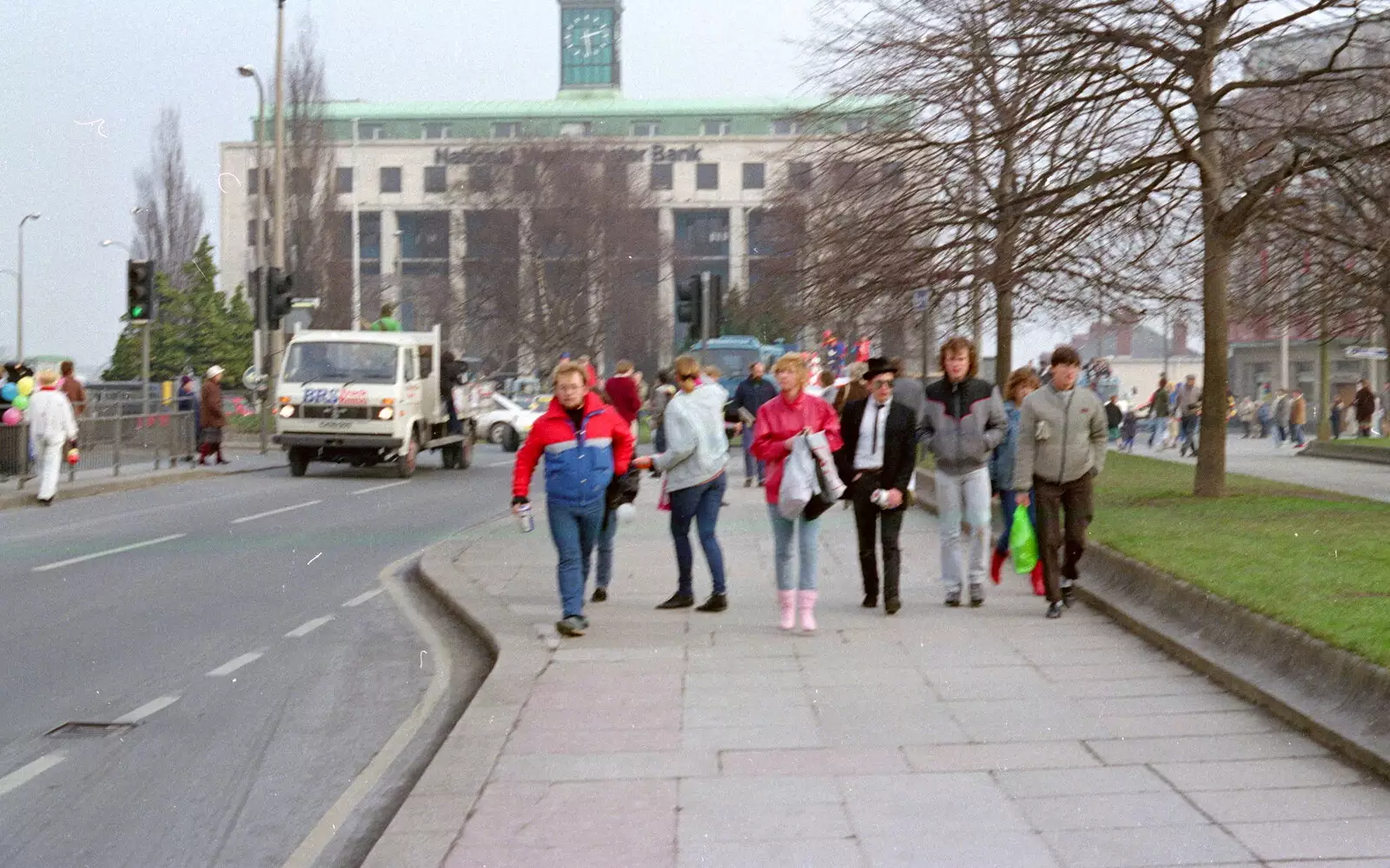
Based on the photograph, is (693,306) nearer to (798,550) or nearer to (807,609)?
(798,550)

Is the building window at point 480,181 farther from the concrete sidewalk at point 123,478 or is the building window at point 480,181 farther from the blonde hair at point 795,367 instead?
the blonde hair at point 795,367

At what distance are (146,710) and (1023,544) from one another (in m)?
5.62

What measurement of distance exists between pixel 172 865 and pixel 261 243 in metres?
36.4

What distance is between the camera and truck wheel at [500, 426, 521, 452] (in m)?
43.7

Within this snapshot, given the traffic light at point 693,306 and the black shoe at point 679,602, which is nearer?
the black shoe at point 679,602

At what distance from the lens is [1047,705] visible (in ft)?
26.3

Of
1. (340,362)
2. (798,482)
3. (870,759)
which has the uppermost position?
(340,362)

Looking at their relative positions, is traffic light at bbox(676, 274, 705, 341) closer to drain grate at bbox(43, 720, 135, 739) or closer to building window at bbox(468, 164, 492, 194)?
drain grate at bbox(43, 720, 135, 739)

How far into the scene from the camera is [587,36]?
135m

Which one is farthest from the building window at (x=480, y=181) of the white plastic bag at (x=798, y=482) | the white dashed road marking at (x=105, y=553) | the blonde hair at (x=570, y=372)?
the white plastic bag at (x=798, y=482)

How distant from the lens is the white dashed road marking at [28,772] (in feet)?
22.2

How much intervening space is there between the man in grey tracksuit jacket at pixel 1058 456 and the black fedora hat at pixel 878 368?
2.89 ft

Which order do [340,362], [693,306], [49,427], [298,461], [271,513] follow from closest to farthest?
[271,513] < [49,427] < [693,306] < [340,362] < [298,461]

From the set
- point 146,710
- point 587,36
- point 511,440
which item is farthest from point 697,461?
point 587,36
